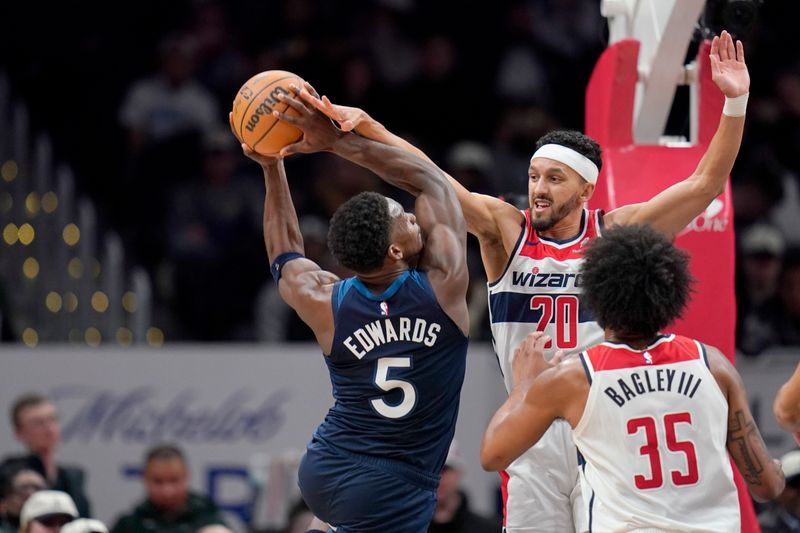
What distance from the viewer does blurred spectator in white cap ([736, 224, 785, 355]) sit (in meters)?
10.7

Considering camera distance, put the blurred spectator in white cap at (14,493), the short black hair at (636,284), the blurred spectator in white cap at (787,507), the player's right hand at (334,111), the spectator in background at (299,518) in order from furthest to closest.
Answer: the spectator in background at (299,518) → the blurred spectator in white cap at (14,493) → the blurred spectator in white cap at (787,507) → the player's right hand at (334,111) → the short black hair at (636,284)

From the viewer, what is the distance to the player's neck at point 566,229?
6.30 m

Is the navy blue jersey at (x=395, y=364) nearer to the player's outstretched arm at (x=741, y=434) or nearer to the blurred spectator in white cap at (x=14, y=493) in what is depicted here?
the player's outstretched arm at (x=741, y=434)

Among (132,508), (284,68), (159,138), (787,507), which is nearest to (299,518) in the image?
(132,508)

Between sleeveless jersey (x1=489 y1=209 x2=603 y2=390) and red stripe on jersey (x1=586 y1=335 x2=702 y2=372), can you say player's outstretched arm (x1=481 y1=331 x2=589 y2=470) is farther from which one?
sleeveless jersey (x1=489 y1=209 x2=603 y2=390)

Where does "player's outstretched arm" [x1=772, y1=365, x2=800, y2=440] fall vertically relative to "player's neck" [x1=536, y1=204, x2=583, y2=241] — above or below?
below

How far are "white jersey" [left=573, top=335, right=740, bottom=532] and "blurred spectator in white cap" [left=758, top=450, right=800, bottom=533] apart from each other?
372 cm

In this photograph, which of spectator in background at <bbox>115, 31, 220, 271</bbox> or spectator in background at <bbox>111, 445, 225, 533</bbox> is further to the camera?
spectator in background at <bbox>115, 31, 220, 271</bbox>

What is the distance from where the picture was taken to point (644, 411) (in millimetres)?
4672

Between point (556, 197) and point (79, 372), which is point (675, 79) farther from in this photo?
point (79, 372)

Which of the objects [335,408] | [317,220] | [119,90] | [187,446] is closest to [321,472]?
[335,408]

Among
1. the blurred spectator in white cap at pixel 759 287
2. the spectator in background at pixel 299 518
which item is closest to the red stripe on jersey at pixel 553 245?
the spectator in background at pixel 299 518

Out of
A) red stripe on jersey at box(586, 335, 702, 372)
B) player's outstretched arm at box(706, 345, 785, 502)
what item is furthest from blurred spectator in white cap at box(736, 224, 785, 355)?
red stripe on jersey at box(586, 335, 702, 372)

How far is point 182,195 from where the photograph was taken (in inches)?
487
